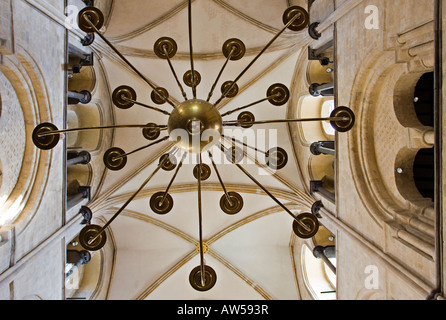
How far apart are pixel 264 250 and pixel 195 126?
25.8ft

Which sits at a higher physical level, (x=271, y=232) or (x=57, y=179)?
(x=57, y=179)

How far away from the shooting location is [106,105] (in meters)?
8.59

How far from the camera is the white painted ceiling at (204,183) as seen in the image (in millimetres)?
7738

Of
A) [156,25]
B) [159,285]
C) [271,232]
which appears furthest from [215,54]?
[159,285]

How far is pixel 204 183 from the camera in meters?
9.33

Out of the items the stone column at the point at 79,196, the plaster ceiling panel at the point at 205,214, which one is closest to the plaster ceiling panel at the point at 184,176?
the plaster ceiling panel at the point at 205,214

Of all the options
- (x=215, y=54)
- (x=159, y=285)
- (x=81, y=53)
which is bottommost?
(x=159, y=285)

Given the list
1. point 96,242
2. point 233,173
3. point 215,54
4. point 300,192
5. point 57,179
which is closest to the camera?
point 96,242

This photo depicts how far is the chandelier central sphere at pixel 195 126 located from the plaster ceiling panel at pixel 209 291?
7.59 metres

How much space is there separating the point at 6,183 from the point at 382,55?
5.77m

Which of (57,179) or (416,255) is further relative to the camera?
(57,179)

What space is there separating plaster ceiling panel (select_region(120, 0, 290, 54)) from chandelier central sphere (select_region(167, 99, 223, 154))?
559 centimetres

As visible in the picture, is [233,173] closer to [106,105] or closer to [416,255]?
[106,105]

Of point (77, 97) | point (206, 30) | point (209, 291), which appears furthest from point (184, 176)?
point (206, 30)
